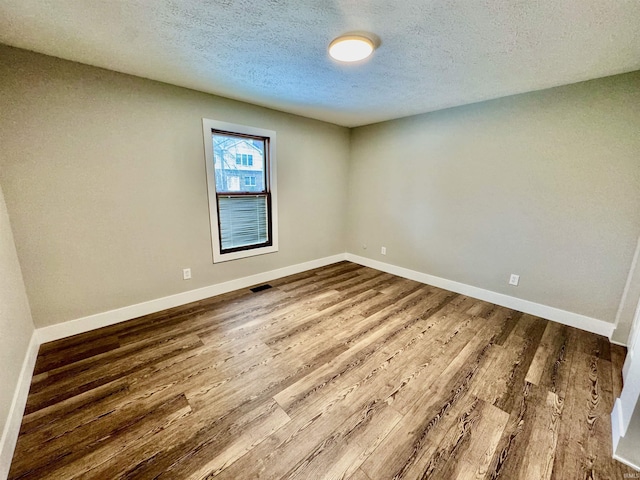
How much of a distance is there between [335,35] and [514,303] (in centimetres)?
317

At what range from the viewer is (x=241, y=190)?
3250 millimetres

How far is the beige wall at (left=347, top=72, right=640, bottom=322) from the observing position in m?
2.22

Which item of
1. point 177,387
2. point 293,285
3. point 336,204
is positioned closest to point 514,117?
point 336,204

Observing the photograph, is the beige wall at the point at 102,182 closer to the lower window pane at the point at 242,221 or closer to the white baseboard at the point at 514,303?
the lower window pane at the point at 242,221

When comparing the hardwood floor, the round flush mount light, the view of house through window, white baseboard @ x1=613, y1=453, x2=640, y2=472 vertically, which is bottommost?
the hardwood floor

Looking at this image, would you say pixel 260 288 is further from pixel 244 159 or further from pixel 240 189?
pixel 244 159

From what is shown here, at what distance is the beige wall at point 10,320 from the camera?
1.36 meters

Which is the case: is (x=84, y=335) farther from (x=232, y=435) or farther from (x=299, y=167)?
(x=299, y=167)

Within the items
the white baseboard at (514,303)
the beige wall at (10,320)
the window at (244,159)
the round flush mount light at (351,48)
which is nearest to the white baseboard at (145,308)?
the beige wall at (10,320)

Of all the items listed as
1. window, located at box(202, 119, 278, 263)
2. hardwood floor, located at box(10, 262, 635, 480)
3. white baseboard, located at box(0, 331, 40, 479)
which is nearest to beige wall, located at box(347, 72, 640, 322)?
hardwood floor, located at box(10, 262, 635, 480)

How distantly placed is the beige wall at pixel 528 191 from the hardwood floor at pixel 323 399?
1.95 ft

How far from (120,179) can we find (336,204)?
2933mm

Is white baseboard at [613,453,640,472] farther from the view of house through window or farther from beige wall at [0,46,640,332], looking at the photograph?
the view of house through window

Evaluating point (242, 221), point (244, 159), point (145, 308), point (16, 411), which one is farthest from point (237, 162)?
point (16, 411)
